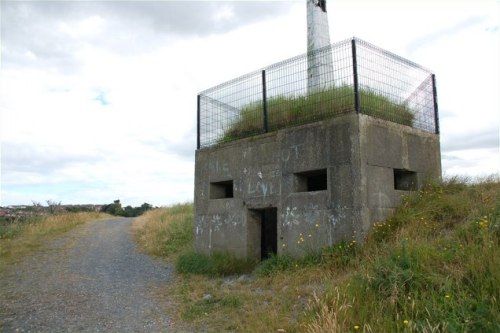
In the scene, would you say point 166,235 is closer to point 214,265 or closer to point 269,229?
point 269,229

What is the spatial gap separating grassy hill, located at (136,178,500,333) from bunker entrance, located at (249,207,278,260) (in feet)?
1.54

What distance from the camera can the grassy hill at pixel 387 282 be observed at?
4.02m

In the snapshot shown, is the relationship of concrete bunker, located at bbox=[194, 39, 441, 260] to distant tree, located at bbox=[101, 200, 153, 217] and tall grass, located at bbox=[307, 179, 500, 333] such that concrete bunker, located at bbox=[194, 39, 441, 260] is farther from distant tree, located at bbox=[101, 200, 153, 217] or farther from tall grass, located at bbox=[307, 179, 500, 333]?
distant tree, located at bbox=[101, 200, 153, 217]

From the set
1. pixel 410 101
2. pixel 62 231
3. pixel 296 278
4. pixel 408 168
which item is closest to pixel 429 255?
pixel 296 278

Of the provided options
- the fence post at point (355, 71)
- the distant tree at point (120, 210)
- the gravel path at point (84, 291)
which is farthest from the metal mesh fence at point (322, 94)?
the distant tree at point (120, 210)

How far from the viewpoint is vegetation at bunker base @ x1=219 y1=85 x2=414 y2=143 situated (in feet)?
23.3

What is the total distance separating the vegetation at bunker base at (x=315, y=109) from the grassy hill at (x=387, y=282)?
147 centimetres

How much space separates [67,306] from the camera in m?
6.48

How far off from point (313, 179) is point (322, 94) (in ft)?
5.37

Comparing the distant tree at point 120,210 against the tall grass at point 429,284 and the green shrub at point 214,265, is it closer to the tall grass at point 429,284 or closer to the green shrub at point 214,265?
the green shrub at point 214,265

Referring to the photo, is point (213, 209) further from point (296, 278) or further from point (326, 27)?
point (326, 27)

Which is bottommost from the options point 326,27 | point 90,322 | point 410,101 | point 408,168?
point 90,322

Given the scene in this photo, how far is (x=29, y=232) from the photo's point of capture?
15250 millimetres

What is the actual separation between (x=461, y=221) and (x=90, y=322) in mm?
5167
